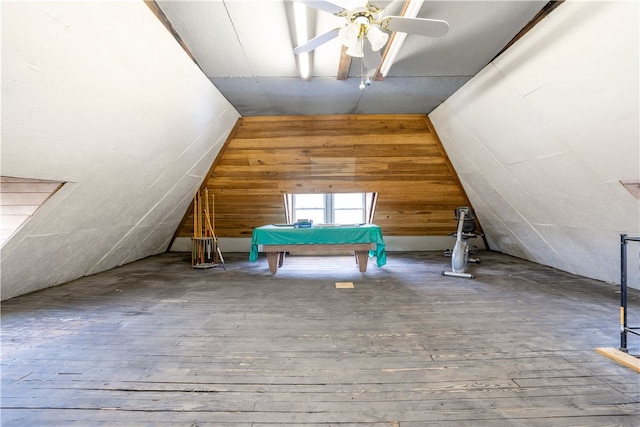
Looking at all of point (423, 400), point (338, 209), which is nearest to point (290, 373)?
point (423, 400)

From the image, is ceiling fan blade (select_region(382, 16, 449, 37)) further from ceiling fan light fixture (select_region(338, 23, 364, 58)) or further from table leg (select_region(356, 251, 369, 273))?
table leg (select_region(356, 251, 369, 273))

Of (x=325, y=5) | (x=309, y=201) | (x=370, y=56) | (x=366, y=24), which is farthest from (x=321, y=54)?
(x=309, y=201)

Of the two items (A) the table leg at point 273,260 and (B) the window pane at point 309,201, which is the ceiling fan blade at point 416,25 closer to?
(A) the table leg at point 273,260

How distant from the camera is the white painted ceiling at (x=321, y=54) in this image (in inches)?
96.0

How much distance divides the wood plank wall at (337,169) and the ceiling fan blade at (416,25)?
9.64ft

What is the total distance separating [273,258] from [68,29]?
361cm

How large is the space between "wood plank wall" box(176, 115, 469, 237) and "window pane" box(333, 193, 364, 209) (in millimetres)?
779

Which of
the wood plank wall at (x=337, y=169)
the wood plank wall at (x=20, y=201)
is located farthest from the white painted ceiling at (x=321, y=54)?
the wood plank wall at (x=20, y=201)

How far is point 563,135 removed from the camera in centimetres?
311

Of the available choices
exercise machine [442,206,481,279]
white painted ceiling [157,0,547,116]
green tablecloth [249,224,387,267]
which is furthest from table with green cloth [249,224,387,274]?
white painted ceiling [157,0,547,116]

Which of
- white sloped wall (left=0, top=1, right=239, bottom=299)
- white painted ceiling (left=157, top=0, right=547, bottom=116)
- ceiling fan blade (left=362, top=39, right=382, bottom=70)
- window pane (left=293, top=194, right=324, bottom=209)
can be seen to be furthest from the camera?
window pane (left=293, top=194, right=324, bottom=209)

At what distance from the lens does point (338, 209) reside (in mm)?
7211

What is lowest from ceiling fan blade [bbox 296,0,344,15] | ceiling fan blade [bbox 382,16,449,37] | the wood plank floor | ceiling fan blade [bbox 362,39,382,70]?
the wood plank floor

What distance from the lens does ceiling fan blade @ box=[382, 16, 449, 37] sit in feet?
6.44
